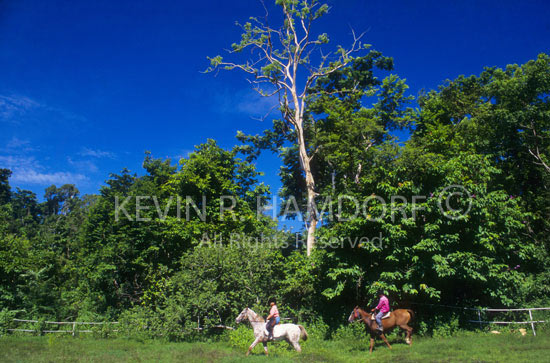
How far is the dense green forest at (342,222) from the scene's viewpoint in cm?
1402

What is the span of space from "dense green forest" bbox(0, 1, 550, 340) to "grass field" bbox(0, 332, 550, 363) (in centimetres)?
199

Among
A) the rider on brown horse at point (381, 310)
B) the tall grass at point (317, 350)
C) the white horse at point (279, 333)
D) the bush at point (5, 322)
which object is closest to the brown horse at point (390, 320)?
the rider on brown horse at point (381, 310)

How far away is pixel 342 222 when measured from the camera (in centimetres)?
1530

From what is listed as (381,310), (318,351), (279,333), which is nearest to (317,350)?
(318,351)

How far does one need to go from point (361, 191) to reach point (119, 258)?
62.0 ft

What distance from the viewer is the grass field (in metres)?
Result: 9.78

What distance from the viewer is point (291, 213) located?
29.0 metres

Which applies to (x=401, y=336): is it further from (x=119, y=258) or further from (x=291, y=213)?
(x=119, y=258)

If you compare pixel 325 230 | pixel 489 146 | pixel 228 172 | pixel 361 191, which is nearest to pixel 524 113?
Answer: pixel 489 146

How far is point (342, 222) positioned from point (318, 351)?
18.1ft

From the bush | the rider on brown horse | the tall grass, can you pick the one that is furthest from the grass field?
the bush

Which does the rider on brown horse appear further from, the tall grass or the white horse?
the white horse

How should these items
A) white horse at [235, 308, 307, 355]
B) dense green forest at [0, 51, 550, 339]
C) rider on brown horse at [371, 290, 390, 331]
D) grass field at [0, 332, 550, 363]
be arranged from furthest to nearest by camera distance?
1. dense green forest at [0, 51, 550, 339]
2. white horse at [235, 308, 307, 355]
3. rider on brown horse at [371, 290, 390, 331]
4. grass field at [0, 332, 550, 363]

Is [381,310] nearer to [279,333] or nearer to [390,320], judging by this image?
[390,320]
